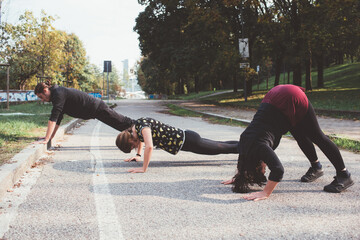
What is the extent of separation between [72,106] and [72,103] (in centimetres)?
6

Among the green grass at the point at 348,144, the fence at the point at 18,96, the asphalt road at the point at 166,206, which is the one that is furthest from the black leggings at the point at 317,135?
the fence at the point at 18,96

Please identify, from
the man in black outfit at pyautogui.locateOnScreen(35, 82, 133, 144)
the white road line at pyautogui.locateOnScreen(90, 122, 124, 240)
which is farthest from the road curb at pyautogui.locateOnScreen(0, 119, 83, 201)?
the white road line at pyautogui.locateOnScreen(90, 122, 124, 240)

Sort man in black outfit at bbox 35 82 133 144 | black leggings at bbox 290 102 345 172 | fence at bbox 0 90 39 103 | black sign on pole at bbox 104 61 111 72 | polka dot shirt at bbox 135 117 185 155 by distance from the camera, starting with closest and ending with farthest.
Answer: black leggings at bbox 290 102 345 172 → polka dot shirt at bbox 135 117 185 155 → man in black outfit at bbox 35 82 133 144 → black sign on pole at bbox 104 61 111 72 → fence at bbox 0 90 39 103

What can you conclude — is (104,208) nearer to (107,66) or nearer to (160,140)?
(160,140)

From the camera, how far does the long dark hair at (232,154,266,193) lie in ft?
12.3

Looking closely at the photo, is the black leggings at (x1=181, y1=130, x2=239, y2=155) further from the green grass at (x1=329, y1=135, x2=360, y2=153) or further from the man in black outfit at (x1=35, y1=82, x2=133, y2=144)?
the green grass at (x1=329, y1=135, x2=360, y2=153)

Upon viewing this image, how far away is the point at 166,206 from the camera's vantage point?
3434 millimetres

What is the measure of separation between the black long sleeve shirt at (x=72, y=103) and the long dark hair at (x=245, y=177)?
136 inches

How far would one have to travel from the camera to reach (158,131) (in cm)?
478

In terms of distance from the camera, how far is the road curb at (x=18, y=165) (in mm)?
3986

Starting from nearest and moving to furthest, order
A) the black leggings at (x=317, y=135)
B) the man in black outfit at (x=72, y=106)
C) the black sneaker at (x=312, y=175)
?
the black leggings at (x=317, y=135) → the black sneaker at (x=312, y=175) → the man in black outfit at (x=72, y=106)

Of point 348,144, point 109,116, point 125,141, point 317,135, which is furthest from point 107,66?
point 317,135

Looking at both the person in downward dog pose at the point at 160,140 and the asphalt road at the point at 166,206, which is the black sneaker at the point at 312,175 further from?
the person in downward dog pose at the point at 160,140

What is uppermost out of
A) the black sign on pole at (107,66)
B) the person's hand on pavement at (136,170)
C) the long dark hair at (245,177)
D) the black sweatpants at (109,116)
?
the black sign on pole at (107,66)
